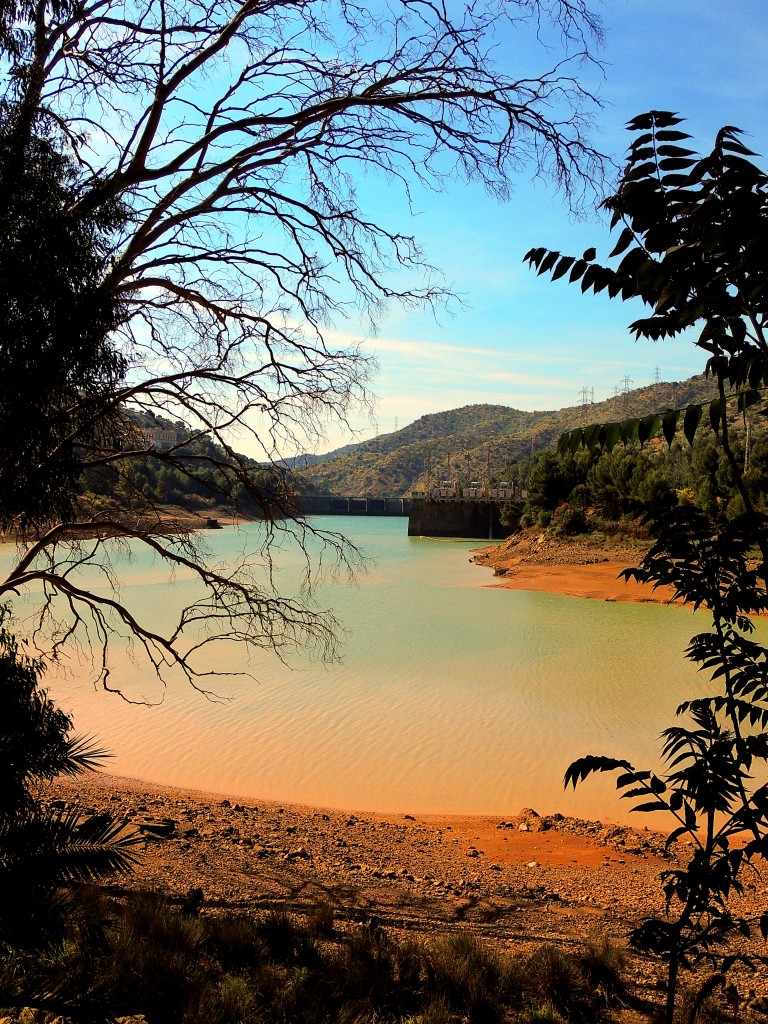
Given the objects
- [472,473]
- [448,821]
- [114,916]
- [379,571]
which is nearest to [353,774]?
[448,821]

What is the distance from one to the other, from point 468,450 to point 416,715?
4364 inches

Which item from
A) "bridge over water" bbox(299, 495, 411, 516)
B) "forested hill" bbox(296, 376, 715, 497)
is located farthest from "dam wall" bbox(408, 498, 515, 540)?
"bridge over water" bbox(299, 495, 411, 516)

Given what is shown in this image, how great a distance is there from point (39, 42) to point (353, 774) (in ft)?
23.7

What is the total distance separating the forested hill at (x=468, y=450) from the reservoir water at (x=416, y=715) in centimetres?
6845

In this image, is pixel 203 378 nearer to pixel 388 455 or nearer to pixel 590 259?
pixel 590 259

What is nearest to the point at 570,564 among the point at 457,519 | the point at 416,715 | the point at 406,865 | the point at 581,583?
the point at 581,583

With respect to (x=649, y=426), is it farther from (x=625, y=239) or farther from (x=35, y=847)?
(x=35, y=847)

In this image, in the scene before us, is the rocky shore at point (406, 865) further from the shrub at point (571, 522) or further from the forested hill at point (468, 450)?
the forested hill at point (468, 450)

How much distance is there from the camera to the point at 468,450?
120 m

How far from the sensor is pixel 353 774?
8.55m

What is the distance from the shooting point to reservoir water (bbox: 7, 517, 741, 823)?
824 cm

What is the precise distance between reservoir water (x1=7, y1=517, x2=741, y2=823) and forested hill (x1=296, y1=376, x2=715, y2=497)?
6845 cm

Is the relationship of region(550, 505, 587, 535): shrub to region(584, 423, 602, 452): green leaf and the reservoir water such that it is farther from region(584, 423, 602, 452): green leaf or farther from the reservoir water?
region(584, 423, 602, 452): green leaf

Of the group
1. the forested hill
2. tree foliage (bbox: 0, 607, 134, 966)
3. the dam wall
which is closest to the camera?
tree foliage (bbox: 0, 607, 134, 966)
